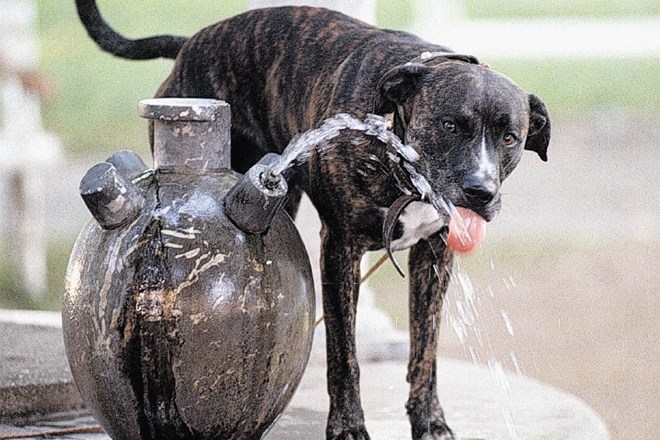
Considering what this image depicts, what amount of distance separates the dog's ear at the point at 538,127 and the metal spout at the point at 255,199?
0.74 m

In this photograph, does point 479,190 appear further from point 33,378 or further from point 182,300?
point 33,378

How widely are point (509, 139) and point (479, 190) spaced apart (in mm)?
196

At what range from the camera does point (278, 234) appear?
352 centimetres

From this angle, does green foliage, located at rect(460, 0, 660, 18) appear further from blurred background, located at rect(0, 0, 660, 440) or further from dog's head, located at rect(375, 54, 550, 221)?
dog's head, located at rect(375, 54, 550, 221)

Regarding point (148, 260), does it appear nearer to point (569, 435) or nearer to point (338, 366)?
point (338, 366)

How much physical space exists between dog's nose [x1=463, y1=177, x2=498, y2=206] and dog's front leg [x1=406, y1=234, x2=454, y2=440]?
1.66 ft

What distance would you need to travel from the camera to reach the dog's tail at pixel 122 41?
461 centimetres

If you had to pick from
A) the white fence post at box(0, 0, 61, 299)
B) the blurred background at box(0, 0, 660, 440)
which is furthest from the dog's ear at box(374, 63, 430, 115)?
the white fence post at box(0, 0, 61, 299)

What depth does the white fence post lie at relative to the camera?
9.64 m

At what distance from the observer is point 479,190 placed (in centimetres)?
338

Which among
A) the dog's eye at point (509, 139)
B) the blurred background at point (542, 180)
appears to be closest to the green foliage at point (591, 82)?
the blurred background at point (542, 180)

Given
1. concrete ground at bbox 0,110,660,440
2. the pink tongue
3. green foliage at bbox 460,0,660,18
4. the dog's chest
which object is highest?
the pink tongue

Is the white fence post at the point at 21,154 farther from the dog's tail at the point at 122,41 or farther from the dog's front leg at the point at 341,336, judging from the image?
the dog's front leg at the point at 341,336

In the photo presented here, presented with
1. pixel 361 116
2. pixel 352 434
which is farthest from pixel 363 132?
pixel 352 434
